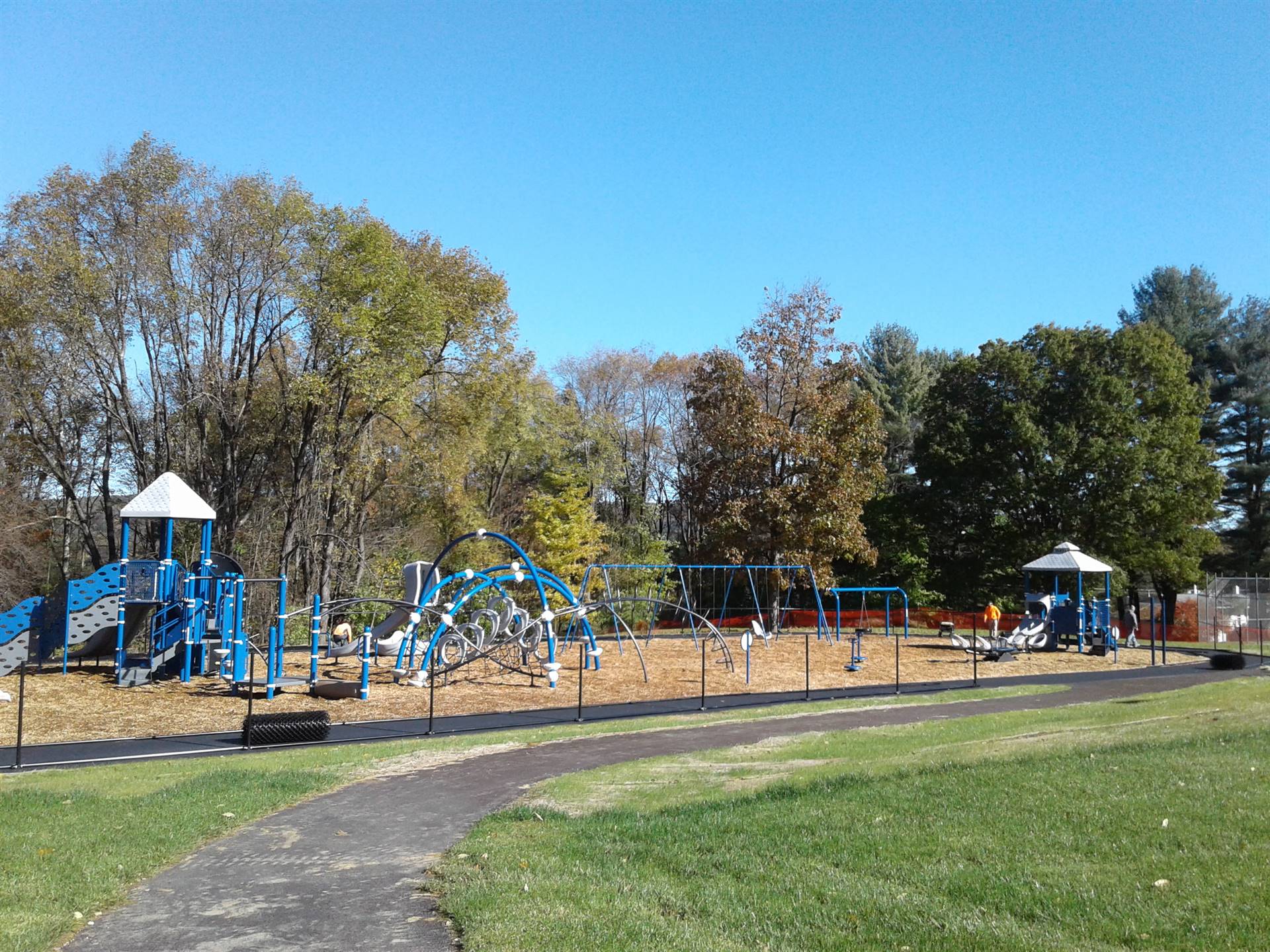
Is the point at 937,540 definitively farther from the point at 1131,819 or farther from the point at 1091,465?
the point at 1131,819

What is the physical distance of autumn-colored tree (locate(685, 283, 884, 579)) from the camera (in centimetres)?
4147

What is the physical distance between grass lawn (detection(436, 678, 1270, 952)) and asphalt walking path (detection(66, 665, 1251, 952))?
41 centimetres

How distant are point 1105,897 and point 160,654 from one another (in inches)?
831

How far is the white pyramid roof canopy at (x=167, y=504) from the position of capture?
23859 millimetres

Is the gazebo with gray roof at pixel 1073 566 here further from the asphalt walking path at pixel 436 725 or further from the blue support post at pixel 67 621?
the blue support post at pixel 67 621

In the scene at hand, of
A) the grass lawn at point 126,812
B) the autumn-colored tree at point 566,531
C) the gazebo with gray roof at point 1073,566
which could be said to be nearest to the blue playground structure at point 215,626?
the grass lawn at point 126,812

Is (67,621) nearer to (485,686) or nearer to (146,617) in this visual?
(146,617)

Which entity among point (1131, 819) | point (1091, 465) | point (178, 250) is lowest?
point (1131, 819)

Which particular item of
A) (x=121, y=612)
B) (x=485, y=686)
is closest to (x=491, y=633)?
(x=485, y=686)

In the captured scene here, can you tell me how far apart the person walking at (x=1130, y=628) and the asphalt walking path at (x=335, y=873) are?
2850 centimetres

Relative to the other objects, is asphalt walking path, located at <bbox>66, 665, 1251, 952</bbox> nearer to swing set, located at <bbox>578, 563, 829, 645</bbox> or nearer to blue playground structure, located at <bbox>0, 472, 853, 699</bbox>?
blue playground structure, located at <bbox>0, 472, 853, 699</bbox>

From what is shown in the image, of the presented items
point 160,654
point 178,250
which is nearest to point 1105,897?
point 160,654

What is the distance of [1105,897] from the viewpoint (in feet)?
19.4

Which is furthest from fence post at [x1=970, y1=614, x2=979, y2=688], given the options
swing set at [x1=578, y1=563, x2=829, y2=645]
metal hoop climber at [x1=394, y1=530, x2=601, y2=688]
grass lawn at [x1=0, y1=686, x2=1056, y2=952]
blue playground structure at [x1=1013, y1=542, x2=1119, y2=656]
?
grass lawn at [x1=0, y1=686, x2=1056, y2=952]
